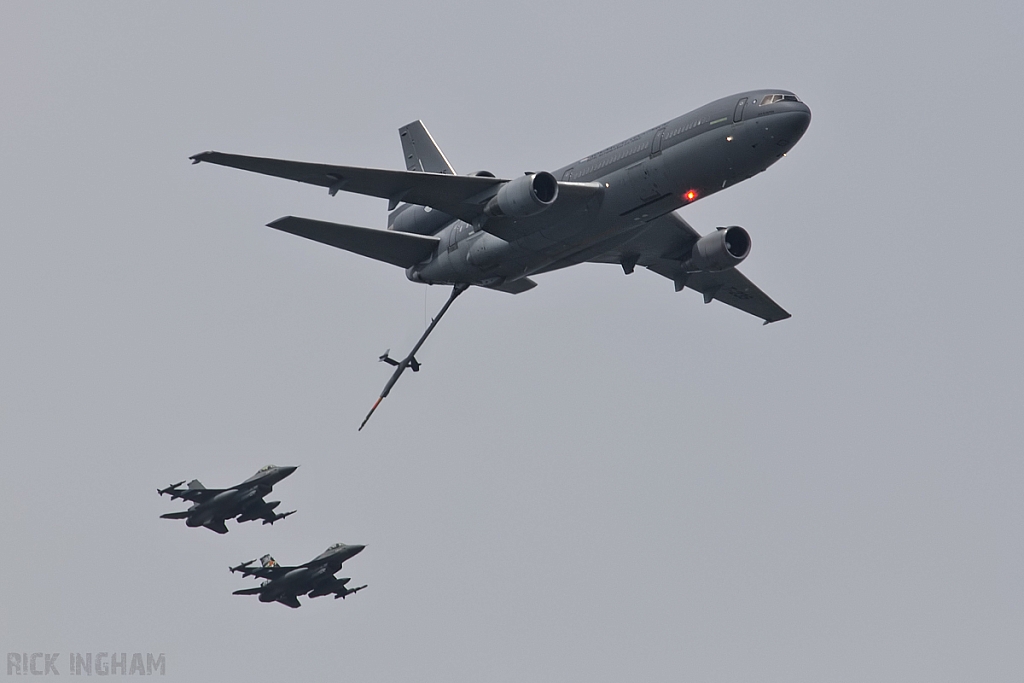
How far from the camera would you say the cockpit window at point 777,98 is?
3925 cm

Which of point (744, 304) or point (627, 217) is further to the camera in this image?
point (744, 304)

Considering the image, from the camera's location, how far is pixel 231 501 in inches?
2190

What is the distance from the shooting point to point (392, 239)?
155ft

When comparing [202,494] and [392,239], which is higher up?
[392,239]

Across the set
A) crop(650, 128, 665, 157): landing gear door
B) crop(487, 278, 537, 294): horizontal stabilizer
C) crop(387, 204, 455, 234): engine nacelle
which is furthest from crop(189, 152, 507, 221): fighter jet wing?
crop(650, 128, 665, 157): landing gear door

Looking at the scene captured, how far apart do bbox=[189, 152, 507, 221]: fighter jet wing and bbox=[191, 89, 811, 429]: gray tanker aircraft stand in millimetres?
42

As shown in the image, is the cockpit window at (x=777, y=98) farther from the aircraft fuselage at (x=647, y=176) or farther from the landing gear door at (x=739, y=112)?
the landing gear door at (x=739, y=112)

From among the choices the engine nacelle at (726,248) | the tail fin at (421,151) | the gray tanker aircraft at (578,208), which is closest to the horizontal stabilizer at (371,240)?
the gray tanker aircraft at (578,208)

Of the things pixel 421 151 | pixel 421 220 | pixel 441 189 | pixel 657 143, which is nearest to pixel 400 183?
pixel 441 189

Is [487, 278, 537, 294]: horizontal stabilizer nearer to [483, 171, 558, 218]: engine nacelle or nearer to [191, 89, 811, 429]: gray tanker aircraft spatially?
[191, 89, 811, 429]: gray tanker aircraft

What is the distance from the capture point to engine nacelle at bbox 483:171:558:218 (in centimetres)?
4062

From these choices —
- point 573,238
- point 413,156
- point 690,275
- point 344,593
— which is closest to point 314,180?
point 573,238

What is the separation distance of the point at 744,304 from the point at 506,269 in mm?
11840

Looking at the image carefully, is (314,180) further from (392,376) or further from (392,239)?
(392,376)
